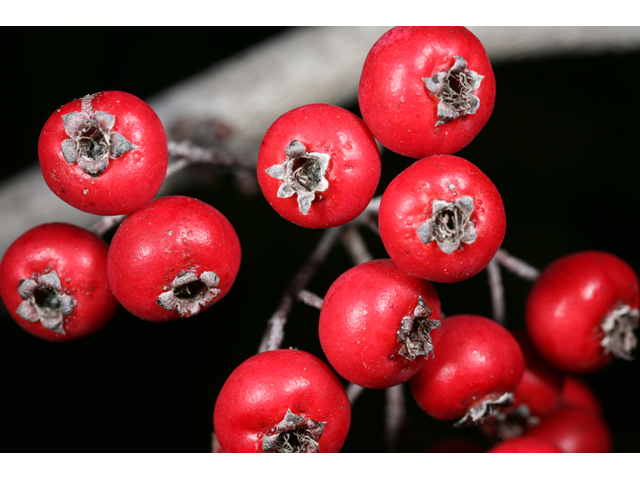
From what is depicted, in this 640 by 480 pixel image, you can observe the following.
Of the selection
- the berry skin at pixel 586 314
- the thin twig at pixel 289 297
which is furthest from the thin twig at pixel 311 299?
the berry skin at pixel 586 314

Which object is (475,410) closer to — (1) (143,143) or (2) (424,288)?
(2) (424,288)

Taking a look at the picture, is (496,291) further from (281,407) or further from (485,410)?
(281,407)

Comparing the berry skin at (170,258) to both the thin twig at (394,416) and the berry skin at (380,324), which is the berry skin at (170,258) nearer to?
the berry skin at (380,324)

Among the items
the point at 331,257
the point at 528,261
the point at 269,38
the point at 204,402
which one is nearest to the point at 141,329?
the point at 204,402

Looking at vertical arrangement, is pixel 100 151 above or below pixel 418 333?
above

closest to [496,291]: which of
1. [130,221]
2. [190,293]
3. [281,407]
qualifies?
[281,407]

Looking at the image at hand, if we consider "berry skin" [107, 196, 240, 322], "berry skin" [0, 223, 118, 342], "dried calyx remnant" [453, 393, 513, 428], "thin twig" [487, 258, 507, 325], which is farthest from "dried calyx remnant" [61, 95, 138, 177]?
"thin twig" [487, 258, 507, 325]

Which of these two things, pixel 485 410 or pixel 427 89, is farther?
pixel 485 410
